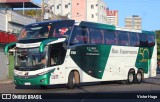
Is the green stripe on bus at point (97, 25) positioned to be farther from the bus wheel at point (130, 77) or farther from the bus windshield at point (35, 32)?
the bus wheel at point (130, 77)

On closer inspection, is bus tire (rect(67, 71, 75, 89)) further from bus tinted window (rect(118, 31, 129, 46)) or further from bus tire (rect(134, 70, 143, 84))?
bus tire (rect(134, 70, 143, 84))

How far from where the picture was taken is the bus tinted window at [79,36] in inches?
884

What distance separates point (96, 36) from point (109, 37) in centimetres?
148

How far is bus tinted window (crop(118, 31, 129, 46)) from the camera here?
2658 cm

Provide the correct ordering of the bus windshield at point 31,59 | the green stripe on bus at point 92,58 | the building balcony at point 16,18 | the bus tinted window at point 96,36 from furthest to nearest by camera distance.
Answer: the building balcony at point 16,18 < the bus tinted window at point 96,36 < the green stripe on bus at point 92,58 < the bus windshield at point 31,59

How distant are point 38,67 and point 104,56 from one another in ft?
18.3

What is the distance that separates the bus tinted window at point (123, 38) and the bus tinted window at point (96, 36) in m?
2.25

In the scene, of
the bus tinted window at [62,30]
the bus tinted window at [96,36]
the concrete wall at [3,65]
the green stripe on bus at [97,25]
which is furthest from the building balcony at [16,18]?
the bus tinted window at [62,30]

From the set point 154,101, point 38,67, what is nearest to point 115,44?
point 38,67

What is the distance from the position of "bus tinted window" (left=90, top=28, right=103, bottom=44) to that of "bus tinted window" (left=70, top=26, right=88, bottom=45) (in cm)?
56

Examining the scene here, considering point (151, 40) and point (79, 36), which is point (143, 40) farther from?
point (79, 36)

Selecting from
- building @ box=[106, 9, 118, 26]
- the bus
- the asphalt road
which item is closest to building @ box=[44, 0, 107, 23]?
building @ box=[106, 9, 118, 26]

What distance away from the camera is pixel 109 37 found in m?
25.5

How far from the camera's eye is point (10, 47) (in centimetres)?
2333
